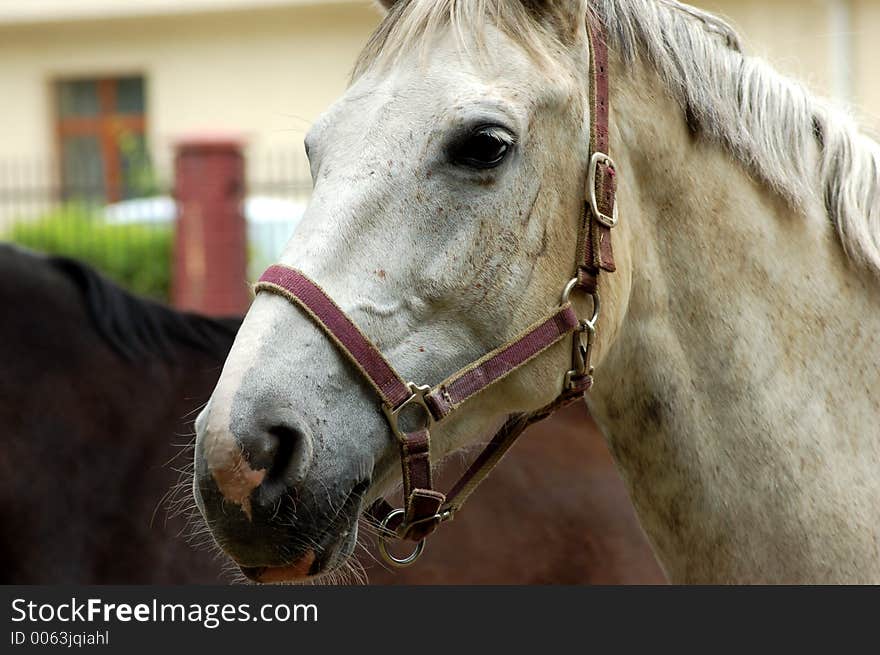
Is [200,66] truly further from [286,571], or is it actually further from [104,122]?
[286,571]

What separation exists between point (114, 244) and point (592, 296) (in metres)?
8.78

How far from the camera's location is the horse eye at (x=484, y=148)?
1800 mm

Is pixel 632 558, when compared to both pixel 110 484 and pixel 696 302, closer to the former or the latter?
pixel 696 302

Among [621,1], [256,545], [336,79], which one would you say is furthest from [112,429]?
[336,79]

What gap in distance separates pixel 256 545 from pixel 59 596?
114 cm

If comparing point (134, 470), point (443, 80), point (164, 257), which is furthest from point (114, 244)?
point (443, 80)

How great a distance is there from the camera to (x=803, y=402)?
6.57ft

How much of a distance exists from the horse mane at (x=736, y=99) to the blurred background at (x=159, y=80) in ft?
27.8

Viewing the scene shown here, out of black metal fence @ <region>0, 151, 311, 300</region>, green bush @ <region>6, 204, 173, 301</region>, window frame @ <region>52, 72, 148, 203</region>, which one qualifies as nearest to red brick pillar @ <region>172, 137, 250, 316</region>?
black metal fence @ <region>0, 151, 311, 300</region>

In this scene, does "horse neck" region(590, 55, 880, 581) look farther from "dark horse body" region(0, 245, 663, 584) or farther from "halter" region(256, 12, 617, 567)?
"dark horse body" region(0, 245, 663, 584)

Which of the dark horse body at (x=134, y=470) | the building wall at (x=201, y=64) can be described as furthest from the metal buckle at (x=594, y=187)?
the building wall at (x=201, y=64)

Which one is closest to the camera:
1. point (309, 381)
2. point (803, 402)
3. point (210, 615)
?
point (309, 381)

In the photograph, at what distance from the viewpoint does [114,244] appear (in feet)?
32.7

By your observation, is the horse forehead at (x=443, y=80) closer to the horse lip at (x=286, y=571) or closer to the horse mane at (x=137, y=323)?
the horse lip at (x=286, y=571)
